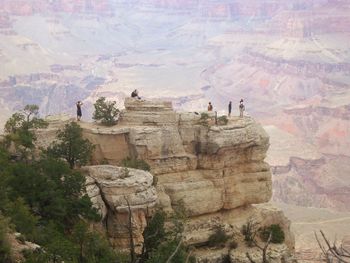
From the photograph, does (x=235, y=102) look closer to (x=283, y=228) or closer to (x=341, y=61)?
(x=341, y=61)

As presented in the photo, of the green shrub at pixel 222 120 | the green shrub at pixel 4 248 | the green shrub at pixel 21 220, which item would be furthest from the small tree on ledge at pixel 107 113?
the green shrub at pixel 4 248

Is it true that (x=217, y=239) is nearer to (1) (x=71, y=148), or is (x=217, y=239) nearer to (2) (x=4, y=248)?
(1) (x=71, y=148)

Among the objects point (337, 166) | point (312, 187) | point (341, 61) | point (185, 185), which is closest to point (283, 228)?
point (185, 185)

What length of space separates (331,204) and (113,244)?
61.8 meters

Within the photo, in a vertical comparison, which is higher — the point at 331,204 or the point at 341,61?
the point at 341,61

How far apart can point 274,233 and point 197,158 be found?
18.1 feet

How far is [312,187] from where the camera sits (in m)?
89.6

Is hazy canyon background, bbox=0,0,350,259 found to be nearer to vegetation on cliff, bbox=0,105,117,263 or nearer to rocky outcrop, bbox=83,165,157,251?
rocky outcrop, bbox=83,165,157,251

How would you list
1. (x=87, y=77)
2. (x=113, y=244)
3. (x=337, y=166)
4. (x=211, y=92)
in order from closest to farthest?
(x=113, y=244), (x=337, y=166), (x=211, y=92), (x=87, y=77)

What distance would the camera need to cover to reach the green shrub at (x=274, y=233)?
29427 mm

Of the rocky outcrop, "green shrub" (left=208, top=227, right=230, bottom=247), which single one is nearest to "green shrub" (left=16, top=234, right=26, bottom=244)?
the rocky outcrop

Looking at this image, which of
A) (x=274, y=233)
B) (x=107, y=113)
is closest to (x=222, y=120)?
(x=107, y=113)

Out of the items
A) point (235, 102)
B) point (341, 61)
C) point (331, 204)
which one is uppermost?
point (341, 61)

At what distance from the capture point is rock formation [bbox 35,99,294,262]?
29641 mm
